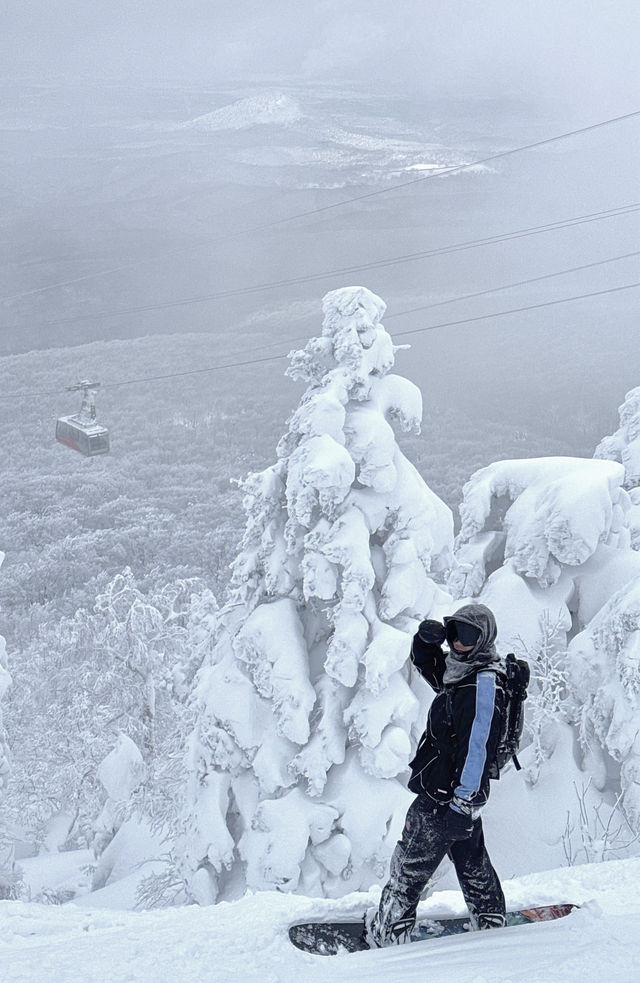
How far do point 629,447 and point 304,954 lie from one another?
56.0 feet

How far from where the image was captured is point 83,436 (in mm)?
45531

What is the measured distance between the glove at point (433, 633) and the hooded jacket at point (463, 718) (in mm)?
69

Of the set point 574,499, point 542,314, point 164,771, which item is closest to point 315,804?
point 164,771

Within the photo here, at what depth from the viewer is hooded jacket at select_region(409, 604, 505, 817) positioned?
3902 millimetres

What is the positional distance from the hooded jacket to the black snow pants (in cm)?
23

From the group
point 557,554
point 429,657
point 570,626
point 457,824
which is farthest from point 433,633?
point 570,626

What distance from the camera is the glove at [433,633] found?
400 centimetres

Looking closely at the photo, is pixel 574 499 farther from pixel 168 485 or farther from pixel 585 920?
pixel 168 485

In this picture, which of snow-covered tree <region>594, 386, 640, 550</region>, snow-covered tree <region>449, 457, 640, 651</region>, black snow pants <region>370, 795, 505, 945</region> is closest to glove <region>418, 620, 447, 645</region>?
black snow pants <region>370, 795, 505, 945</region>

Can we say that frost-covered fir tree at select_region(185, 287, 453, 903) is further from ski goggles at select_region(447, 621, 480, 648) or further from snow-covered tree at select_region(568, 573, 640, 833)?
ski goggles at select_region(447, 621, 480, 648)

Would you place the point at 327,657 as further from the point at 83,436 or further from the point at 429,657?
the point at 83,436

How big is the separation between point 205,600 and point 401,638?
319 inches

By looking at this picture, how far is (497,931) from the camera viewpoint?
434 cm

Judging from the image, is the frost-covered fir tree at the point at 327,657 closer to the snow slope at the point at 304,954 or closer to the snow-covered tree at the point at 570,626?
the snow-covered tree at the point at 570,626
